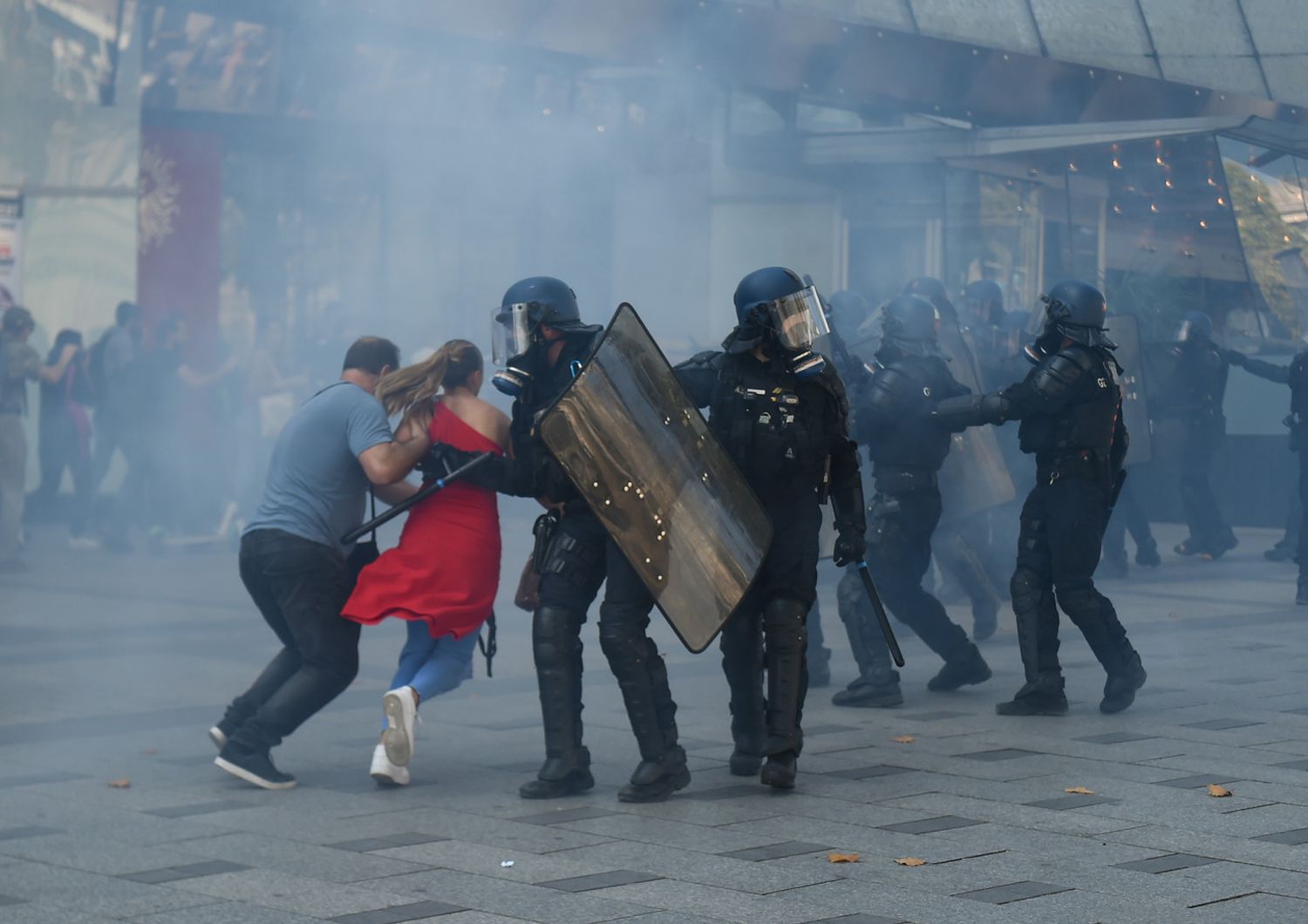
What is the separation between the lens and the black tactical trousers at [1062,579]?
6.45 metres

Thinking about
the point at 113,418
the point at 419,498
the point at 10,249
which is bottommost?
the point at 419,498

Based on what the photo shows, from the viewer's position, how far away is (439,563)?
17.6ft

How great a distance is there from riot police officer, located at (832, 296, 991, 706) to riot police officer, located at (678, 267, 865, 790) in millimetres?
1560

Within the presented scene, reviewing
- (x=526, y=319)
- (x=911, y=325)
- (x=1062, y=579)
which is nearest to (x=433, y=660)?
(x=526, y=319)

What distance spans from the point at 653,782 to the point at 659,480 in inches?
30.2

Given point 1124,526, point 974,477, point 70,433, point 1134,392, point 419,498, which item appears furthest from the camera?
point 70,433

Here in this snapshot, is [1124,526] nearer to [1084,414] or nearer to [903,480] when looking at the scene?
[903,480]

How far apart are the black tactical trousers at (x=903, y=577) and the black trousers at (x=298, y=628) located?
2072 mm

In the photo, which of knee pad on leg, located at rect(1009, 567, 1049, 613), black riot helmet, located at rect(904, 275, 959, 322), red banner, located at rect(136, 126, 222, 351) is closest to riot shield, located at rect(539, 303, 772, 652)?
knee pad on leg, located at rect(1009, 567, 1049, 613)

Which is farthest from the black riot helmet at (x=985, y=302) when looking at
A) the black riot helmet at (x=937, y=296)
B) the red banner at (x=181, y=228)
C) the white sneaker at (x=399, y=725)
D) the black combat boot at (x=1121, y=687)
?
Result: the red banner at (x=181, y=228)

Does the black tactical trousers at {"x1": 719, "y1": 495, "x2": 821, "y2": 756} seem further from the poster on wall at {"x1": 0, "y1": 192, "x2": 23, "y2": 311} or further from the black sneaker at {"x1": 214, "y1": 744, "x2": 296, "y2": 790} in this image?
the poster on wall at {"x1": 0, "y1": 192, "x2": 23, "y2": 311}

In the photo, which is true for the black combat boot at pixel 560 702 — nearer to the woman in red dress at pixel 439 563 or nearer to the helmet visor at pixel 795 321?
the woman in red dress at pixel 439 563

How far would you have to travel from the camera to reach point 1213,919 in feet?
12.5

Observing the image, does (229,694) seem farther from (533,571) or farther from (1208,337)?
(1208,337)
